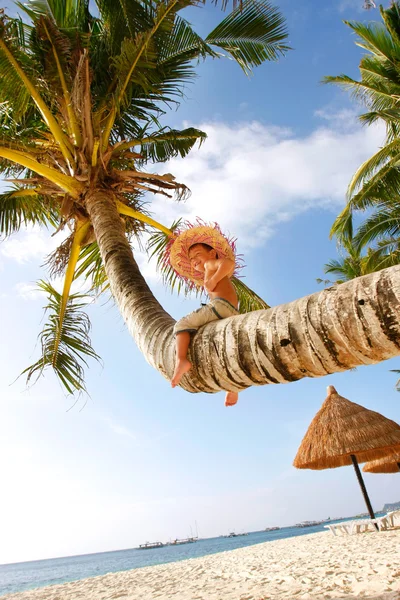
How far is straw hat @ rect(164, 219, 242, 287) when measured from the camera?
2715 mm

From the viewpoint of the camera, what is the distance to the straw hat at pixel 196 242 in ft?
8.91

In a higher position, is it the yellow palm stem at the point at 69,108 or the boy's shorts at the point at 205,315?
the yellow palm stem at the point at 69,108

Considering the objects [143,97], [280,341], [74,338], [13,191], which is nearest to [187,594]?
[74,338]

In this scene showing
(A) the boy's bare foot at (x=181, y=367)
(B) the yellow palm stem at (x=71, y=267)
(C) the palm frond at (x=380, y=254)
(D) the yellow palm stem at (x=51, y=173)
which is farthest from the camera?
(C) the palm frond at (x=380, y=254)

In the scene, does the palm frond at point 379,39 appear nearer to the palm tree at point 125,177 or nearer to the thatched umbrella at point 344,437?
the palm tree at point 125,177

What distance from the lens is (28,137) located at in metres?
5.55

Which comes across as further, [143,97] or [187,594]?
[143,97]

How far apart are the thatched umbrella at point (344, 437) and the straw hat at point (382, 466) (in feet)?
3.62

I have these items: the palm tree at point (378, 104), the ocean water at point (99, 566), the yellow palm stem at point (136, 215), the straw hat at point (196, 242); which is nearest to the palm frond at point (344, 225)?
the palm tree at point (378, 104)

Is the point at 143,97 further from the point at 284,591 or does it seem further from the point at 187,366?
the point at 284,591

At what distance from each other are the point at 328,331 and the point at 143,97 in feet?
19.5

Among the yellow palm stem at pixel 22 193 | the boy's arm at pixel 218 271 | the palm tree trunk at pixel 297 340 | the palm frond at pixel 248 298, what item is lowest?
the palm tree trunk at pixel 297 340

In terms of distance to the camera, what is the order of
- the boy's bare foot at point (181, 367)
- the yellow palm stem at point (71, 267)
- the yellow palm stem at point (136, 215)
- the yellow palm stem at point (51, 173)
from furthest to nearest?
the yellow palm stem at point (136, 215), the yellow palm stem at point (71, 267), the yellow palm stem at point (51, 173), the boy's bare foot at point (181, 367)

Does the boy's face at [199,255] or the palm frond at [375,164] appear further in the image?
the palm frond at [375,164]
